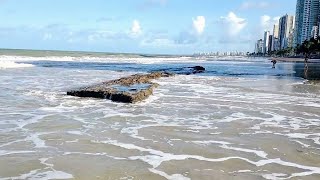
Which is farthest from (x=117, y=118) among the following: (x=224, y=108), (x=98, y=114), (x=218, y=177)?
(x=218, y=177)

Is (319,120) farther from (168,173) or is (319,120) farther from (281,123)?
(168,173)

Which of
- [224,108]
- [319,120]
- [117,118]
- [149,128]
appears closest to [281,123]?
[319,120]

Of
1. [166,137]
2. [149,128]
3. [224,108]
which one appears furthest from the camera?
[224,108]

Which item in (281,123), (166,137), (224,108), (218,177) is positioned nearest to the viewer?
(218,177)

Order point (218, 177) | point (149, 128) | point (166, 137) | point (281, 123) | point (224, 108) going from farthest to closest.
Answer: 1. point (224, 108)
2. point (281, 123)
3. point (149, 128)
4. point (166, 137)
5. point (218, 177)

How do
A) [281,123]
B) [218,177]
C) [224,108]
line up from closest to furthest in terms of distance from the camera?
[218,177], [281,123], [224,108]

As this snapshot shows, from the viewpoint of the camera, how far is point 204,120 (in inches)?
516

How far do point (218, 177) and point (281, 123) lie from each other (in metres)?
6.27

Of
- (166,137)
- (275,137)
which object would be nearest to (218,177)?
(166,137)

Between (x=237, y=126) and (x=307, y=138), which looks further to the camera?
(x=237, y=126)

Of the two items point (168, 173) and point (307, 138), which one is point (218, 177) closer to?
point (168, 173)

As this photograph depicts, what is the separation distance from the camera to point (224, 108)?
15.9 metres

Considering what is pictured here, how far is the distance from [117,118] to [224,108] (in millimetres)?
4862

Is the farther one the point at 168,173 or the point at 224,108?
the point at 224,108
